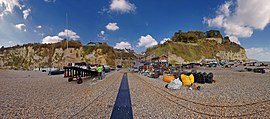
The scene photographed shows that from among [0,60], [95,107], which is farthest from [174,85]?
[0,60]

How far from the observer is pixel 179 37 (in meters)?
116

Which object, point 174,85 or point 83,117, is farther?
point 174,85

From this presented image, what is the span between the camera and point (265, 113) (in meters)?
5.36

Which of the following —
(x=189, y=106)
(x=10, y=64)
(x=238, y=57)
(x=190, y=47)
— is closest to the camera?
(x=189, y=106)

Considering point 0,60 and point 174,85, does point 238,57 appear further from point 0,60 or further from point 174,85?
point 0,60

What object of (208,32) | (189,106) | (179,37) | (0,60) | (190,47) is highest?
(208,32)

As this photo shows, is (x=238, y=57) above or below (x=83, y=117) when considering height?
above

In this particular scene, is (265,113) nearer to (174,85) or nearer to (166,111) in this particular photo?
(166,111)

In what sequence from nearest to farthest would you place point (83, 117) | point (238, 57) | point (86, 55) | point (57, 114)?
point (83, 117) < point (57, 114) < point (86, 55) < point (238, 57)

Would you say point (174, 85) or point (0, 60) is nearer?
point (174, 85)

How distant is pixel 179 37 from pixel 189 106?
115249mm

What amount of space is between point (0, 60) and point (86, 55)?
2115 inches

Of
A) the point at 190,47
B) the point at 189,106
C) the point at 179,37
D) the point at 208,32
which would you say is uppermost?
the point at 208,32

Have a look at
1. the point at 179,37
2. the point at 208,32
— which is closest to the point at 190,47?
the point at 179,37
